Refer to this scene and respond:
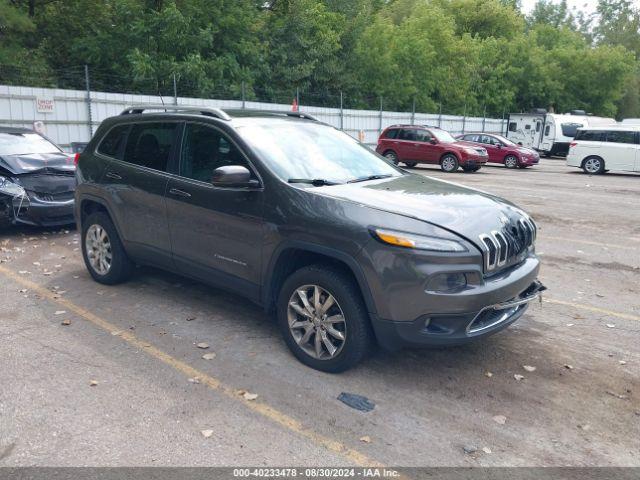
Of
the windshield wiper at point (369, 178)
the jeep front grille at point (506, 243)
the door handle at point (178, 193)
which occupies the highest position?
the windshield wiper at point (369, 178)

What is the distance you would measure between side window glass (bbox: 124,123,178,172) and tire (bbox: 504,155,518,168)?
68.1 feet

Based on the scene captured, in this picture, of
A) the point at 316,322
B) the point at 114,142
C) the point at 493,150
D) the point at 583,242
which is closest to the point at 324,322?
the point at 316,322

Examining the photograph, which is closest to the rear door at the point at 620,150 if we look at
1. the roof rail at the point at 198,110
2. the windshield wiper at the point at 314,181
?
the roof rail at the point at 198,110

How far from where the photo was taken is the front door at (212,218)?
4.41 metres

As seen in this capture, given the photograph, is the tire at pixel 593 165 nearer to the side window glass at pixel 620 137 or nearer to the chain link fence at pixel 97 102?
the side window glass at pixel 620 137

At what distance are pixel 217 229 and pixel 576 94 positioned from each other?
157 ft

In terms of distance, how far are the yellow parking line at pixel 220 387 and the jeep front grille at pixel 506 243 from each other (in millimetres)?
1507

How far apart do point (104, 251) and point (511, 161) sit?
20985mm

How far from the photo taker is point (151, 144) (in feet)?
17.8

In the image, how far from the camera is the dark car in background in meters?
8.09

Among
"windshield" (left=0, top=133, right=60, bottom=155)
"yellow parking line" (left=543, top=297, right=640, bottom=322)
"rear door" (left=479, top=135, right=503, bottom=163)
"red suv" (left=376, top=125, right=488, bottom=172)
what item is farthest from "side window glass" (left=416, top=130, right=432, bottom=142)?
"yellow parking line" (left=543, top=297, right=640, bottom=322)

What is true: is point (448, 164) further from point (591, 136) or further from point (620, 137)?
point (620, 137)

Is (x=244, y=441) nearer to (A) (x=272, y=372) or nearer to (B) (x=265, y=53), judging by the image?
(A) (x=272, y=372)

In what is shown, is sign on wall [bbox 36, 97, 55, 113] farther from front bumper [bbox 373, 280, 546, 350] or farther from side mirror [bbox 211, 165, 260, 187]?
front bumper [bbox 373, 280, 546, 350]
